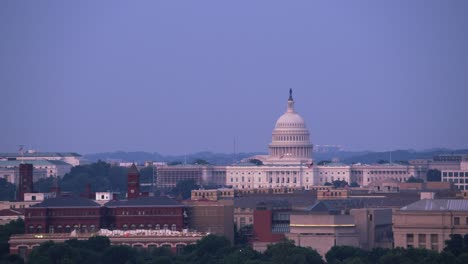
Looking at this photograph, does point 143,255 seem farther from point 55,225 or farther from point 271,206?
point 271,206

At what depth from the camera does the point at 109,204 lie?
138 m

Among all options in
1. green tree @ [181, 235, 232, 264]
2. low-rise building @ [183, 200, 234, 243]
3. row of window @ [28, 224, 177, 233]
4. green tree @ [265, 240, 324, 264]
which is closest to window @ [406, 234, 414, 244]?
green tree @ [265, 240, 324, 264]

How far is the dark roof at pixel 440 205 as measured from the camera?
122562 mm

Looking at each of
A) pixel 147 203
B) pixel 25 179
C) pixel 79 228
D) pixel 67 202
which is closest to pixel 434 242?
pixel 147 203

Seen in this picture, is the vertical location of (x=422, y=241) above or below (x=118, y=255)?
above

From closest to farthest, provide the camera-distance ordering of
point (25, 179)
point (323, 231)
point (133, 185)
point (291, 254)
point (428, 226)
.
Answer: point (291, 254) → point (428, 226) → point (323, 231) → point (133, 185) → point (25, 179)

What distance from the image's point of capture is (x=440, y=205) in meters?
124

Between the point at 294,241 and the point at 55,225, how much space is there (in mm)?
15571

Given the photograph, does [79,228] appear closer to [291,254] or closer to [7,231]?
[7,231]

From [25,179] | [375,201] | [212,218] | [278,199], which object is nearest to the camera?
[212,218]

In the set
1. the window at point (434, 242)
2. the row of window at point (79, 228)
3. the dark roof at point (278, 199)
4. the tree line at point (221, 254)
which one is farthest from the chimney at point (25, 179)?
the window at point (434, 242)

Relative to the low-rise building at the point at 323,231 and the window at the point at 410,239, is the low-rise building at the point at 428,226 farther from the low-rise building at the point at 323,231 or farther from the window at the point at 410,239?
the low-rise building at the point at 323,231

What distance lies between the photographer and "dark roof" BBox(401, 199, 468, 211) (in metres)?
123

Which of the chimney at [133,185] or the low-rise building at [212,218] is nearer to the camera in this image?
the low-rise building at [212,218]
